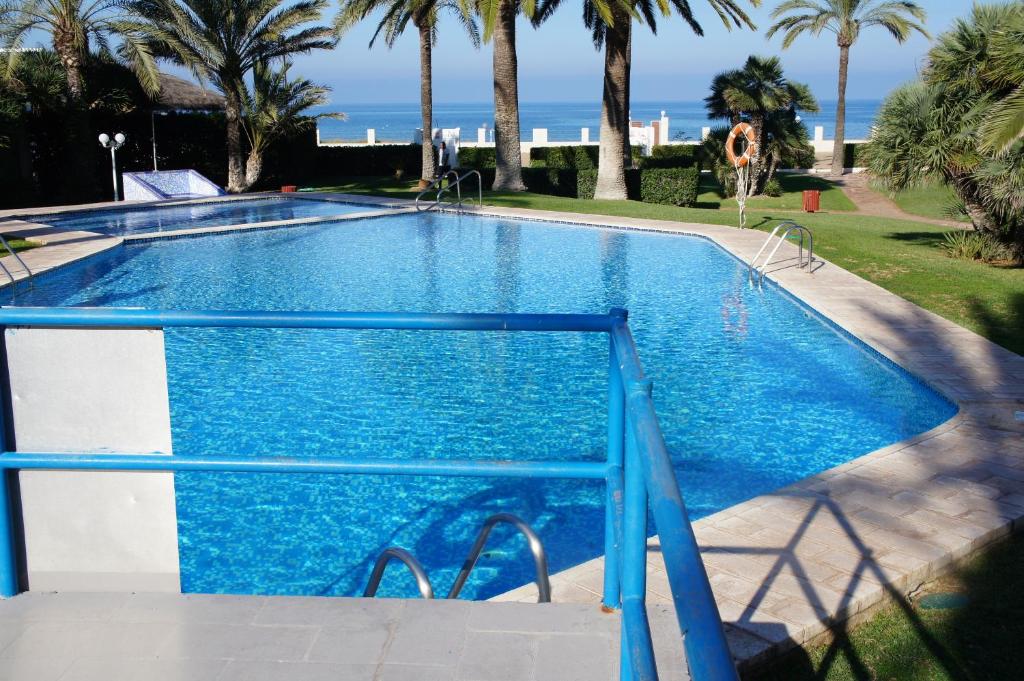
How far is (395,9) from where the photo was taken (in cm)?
2809

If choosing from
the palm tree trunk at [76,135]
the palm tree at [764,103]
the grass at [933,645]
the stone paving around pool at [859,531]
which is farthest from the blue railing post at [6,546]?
the palm tree at [764,103]

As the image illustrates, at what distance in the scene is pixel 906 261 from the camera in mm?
14242

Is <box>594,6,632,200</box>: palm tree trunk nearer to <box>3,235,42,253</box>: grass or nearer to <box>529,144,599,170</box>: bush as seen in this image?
<box>529,144,599,170</box>: bush

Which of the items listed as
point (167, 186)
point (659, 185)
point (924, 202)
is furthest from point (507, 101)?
point (924, 202)

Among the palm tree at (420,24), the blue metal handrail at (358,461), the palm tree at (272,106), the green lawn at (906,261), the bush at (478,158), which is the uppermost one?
the palm tree at (420,24)

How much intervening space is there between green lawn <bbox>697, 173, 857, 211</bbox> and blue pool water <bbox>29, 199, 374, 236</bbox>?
34.5ft

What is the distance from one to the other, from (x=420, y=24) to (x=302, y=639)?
26.0 meters

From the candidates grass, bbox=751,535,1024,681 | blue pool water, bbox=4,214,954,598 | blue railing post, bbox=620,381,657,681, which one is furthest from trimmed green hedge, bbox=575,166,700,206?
blue railing post, bbox=620,381,657,681

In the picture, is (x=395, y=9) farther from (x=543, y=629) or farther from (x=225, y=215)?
(x=543, y=629)

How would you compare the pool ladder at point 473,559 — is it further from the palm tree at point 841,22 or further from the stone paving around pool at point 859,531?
the palm tree at point 841,22

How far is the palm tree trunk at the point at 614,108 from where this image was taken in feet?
76.6

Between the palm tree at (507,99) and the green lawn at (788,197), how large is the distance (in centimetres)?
530

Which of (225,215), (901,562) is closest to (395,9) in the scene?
(225,215)

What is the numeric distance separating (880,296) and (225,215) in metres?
15.9
